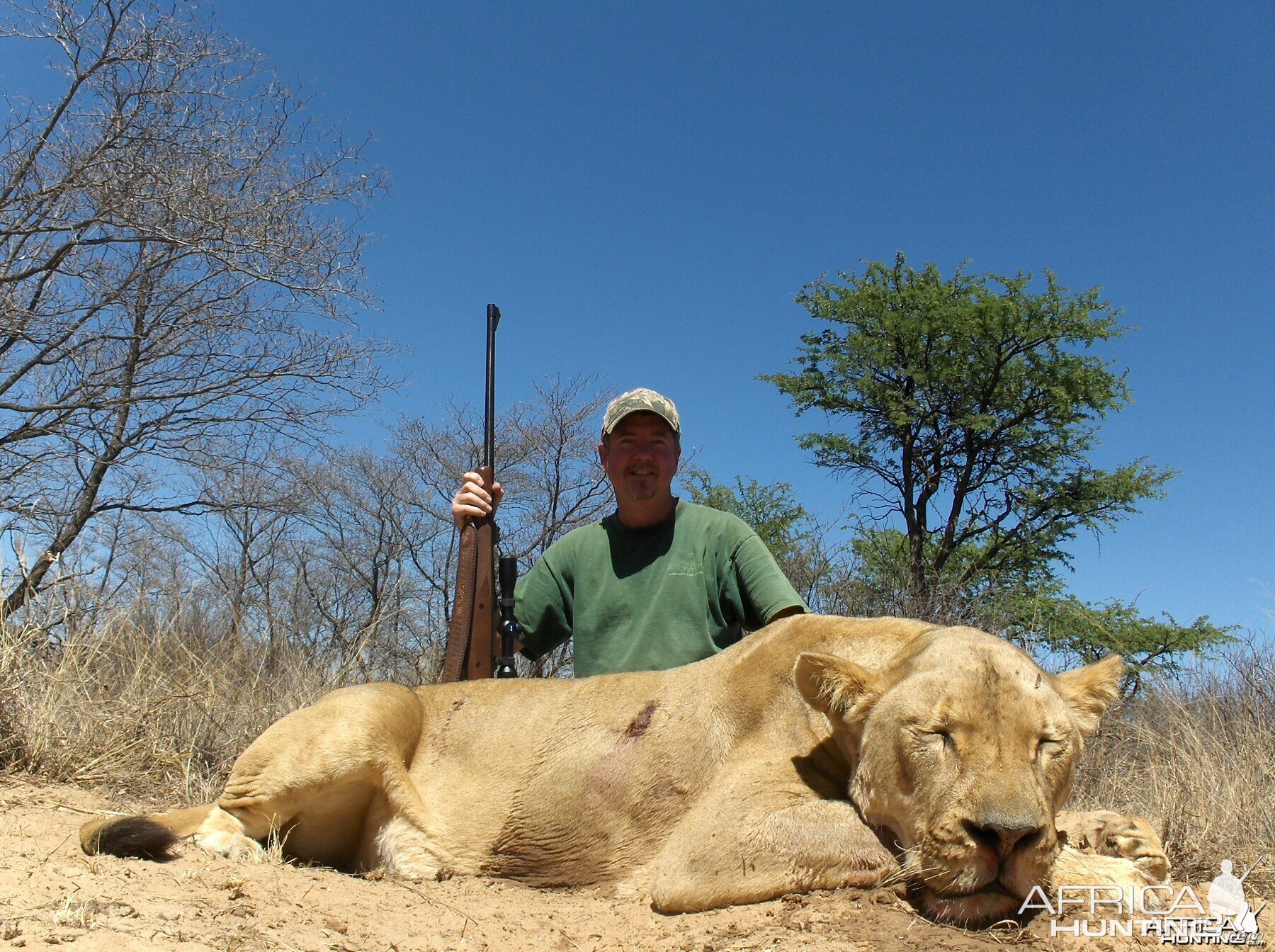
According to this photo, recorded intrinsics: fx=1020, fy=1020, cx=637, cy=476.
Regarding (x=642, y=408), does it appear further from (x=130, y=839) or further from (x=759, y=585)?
(x=130, y=839)

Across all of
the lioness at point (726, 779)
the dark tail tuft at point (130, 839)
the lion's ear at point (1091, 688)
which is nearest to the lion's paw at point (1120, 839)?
the lioness at point (726, 779)

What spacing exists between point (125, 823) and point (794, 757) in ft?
7.73

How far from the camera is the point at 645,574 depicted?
5.77 m

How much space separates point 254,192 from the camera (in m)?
12.0

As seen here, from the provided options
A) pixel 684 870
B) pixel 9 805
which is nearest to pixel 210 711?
pixel 9 805

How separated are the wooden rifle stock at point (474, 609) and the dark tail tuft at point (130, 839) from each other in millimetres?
1965

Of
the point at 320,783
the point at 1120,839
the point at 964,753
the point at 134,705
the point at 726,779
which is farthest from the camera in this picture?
the point at 134,705

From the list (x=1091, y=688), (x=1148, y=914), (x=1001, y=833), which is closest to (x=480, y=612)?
(x=1091, y=688)

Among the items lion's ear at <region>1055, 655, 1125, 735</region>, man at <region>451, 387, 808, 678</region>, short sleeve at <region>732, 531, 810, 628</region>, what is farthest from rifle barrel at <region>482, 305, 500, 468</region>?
lion's ear at <region>1055, 655, 1125, 735</region>

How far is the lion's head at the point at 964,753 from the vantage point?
9.11 feet

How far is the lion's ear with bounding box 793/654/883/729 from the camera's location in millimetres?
3336

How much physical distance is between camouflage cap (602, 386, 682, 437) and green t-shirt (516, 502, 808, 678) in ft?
1.75

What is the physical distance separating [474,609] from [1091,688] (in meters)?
3.36

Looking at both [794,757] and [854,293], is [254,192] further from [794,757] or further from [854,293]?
[854,293]
